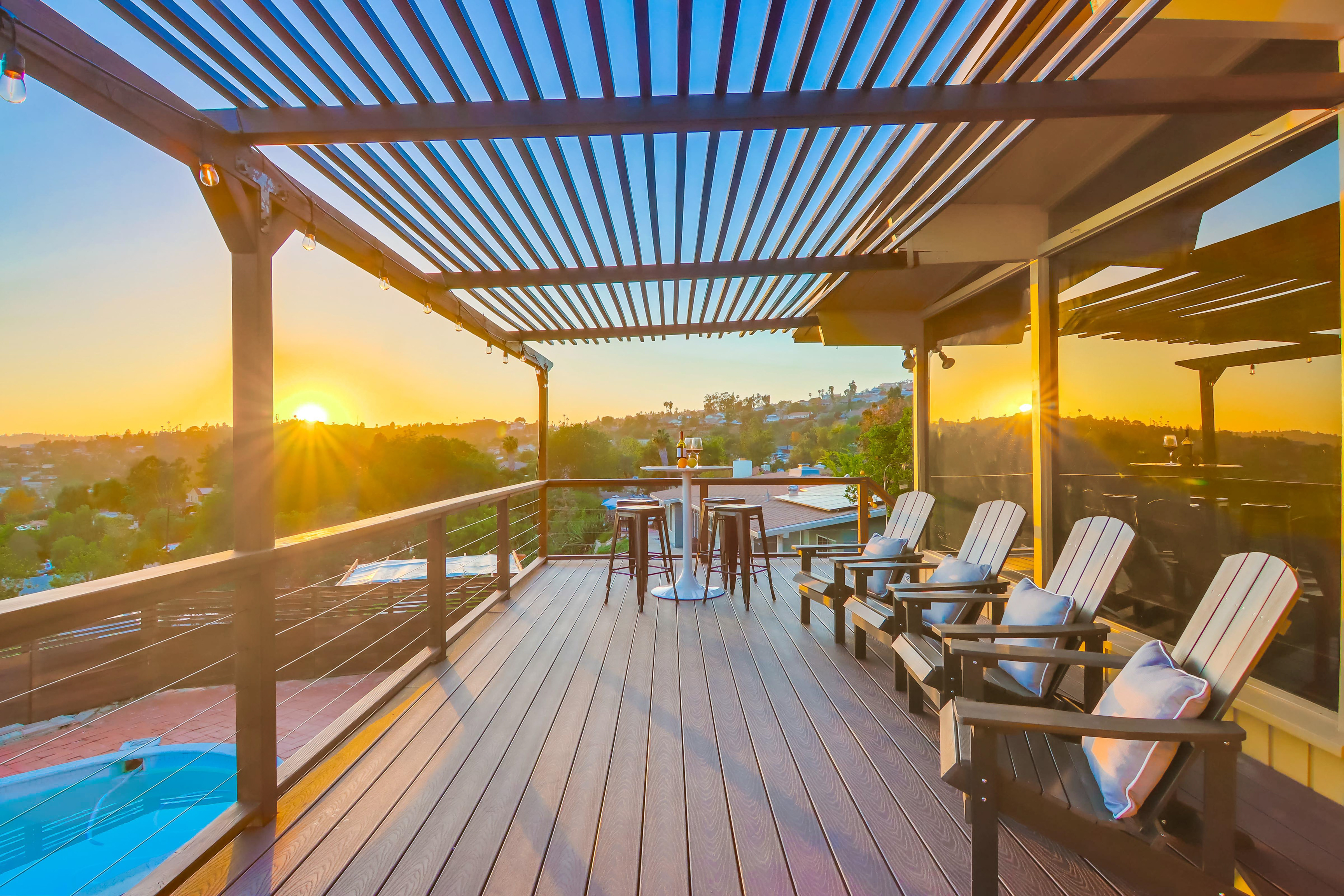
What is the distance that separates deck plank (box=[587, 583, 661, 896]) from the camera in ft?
5.41

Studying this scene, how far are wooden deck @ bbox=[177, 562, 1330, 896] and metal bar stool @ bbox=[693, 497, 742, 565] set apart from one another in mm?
2221

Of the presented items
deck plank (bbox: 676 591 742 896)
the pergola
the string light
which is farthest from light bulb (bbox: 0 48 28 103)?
deck plank (bbox: 676 591 742 896)

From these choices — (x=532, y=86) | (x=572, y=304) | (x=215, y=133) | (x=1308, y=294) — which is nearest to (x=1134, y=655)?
(x=1308, y=294)

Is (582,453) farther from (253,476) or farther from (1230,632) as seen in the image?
(1230,632)

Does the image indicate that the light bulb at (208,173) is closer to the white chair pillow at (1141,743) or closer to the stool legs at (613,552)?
the white chair pillow at (1141,743)

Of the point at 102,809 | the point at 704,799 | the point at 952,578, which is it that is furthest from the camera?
the point at 102,809

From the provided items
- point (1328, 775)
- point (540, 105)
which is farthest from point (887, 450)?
point (540, 105)

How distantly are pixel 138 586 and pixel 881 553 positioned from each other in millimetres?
3496

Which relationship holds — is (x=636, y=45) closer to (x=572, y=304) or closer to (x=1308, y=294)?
(x=1308, y=294)

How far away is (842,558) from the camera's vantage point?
3717 millimetres

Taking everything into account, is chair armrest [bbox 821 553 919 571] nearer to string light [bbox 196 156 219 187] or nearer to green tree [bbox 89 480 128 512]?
string light [bbox 196 156 219 187]

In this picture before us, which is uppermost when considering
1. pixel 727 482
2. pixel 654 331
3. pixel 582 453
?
pixel 654 331

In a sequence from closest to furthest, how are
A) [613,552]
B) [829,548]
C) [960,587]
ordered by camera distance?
[960,587]
[829,548]
[613,552]

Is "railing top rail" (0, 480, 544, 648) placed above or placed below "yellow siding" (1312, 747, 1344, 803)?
above
